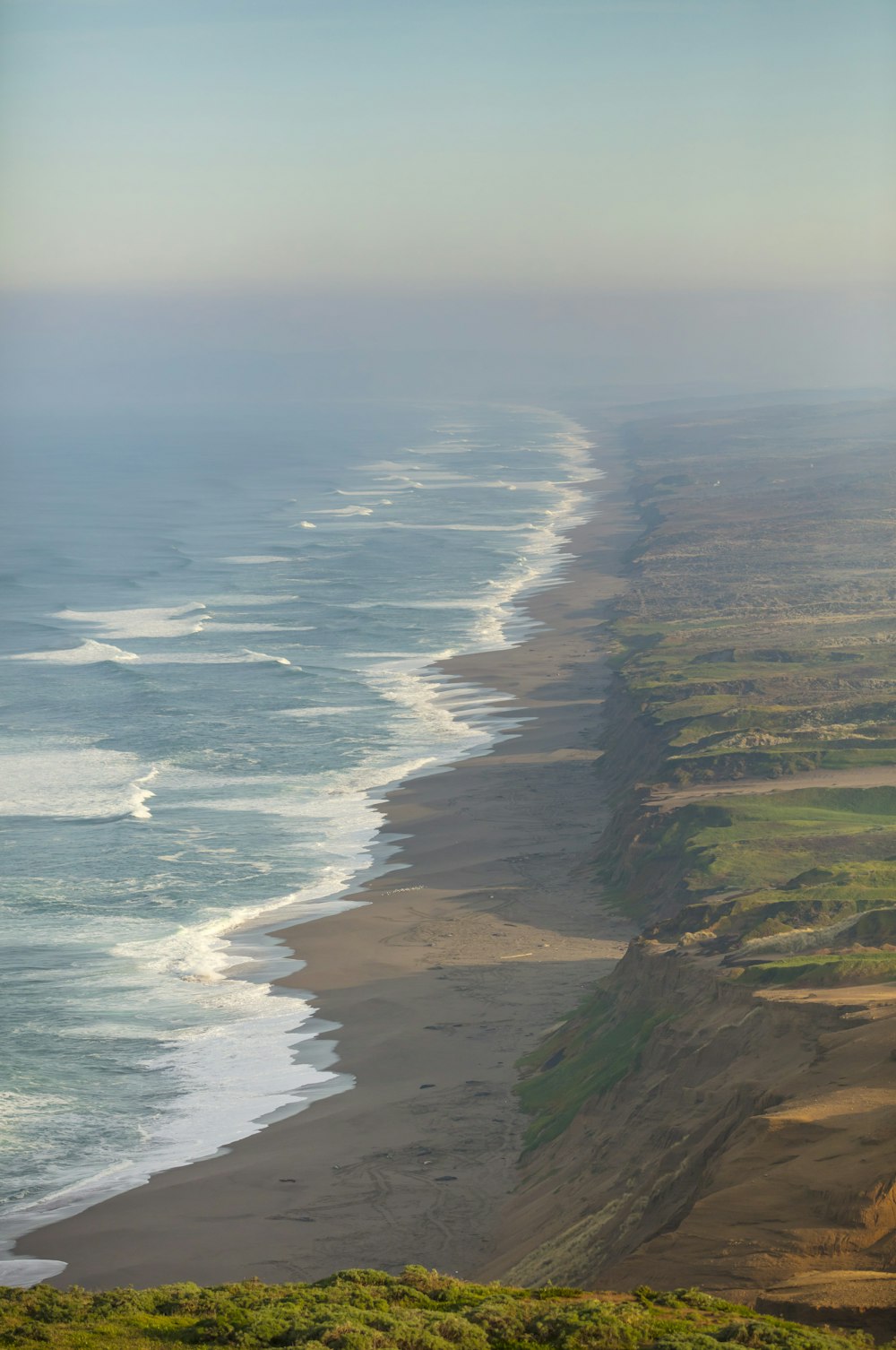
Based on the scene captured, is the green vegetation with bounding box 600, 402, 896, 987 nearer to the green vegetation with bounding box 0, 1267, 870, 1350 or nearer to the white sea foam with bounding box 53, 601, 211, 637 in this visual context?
the green vegetation with bounding box 0, 1267, 870, 1350

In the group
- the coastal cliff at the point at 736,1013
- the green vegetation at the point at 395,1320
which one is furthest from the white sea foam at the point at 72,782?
the green vegetation at the point at 395,1320

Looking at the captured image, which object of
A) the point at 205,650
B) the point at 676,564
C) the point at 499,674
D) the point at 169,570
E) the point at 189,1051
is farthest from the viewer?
the point at 169,570

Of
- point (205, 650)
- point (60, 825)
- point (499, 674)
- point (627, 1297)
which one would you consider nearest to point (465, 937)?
point (60, 825)

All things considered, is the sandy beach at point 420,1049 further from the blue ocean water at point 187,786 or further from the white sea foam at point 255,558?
the white sea foam at point 255,558

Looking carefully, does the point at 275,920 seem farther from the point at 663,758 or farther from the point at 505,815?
the point at 663,758

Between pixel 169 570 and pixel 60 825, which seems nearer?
pixel 60 825

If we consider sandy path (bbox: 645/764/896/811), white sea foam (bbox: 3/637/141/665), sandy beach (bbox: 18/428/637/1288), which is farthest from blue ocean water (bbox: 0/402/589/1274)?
sandy path (bbox: 645/764/896/811)

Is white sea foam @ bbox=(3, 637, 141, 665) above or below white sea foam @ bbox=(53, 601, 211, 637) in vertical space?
below

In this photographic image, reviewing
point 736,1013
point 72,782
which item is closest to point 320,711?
point 72,782
